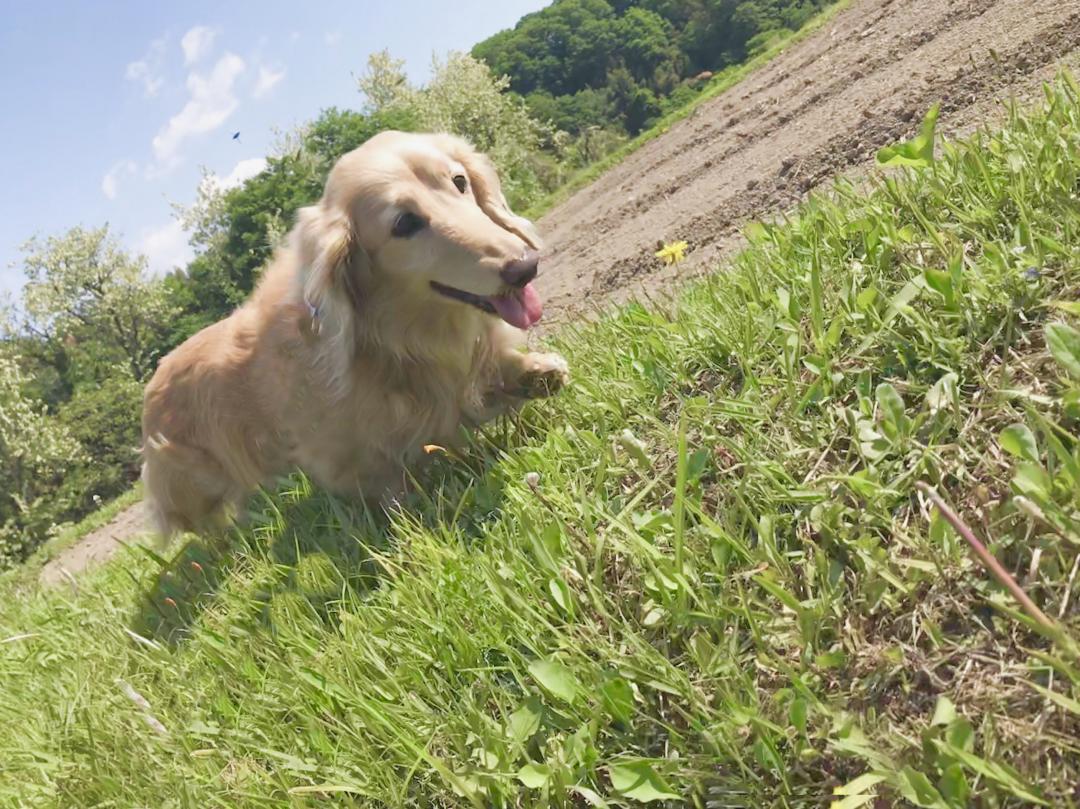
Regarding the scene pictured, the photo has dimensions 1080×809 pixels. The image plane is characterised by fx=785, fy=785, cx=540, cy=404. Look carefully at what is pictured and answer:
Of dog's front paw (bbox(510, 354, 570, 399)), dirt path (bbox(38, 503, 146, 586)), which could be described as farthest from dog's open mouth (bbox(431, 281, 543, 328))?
dirt path (bbox(38, 503, 146, 586))

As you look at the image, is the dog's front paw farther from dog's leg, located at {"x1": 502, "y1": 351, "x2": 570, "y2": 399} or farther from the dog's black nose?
the dog's black nose

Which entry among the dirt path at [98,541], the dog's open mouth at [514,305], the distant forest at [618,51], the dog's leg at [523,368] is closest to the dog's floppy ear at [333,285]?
the dog's open mouth at [514,305]

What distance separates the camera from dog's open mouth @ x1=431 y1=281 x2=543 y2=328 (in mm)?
2818

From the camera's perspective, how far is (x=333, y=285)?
305 cm

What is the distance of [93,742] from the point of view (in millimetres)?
2062

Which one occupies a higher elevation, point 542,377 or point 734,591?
point 542,377

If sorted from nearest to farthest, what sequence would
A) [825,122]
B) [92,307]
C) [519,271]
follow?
[519,271]
[825,122]
[92,307]

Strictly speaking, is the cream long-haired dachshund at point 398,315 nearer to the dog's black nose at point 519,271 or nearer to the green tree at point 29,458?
the dog's black nose at point 519,271

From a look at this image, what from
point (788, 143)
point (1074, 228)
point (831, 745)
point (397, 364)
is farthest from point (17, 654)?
point (788, 143)

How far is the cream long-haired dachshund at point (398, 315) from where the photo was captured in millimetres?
2947

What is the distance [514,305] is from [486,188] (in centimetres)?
92

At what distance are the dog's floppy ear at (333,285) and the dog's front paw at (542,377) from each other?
0.69 meters

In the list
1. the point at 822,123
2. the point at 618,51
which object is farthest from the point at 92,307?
the point at 618,51

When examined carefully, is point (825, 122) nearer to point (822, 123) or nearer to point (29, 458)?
point (822, 123)
